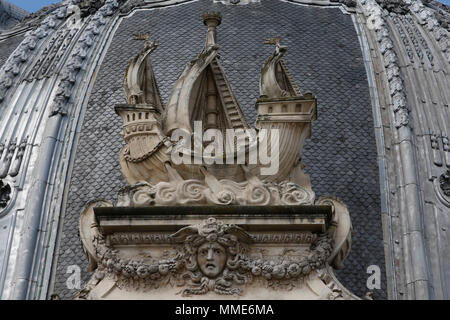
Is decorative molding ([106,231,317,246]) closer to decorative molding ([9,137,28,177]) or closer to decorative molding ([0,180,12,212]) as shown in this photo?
decorative molding ([0,180,12,212])

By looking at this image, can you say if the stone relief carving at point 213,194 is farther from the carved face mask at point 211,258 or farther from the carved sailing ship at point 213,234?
the carved face mask at point 211,258

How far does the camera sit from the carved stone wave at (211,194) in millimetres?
16453

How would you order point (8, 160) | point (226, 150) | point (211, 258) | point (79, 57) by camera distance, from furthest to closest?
point (79, 57), point (8, 160), point (226, 150), point (211, 258)

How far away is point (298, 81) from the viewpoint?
1057 inches

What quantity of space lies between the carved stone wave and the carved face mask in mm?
614

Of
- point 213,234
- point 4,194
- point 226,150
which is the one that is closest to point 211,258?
point 213,234

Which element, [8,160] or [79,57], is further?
[79,57]

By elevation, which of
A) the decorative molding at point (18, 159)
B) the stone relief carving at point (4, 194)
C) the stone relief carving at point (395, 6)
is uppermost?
the stone relief carving at point (395, 6)

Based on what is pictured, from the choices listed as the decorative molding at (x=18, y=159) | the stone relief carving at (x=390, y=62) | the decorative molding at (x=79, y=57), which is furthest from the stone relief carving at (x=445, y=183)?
the decorative molding at (x=18, y=159)

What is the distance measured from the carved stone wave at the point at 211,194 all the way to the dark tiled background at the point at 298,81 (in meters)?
6.32

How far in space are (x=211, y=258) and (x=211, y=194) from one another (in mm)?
913

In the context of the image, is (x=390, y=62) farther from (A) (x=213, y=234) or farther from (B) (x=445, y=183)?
(A) (x=213, y=234)

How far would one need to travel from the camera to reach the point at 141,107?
17.4m
